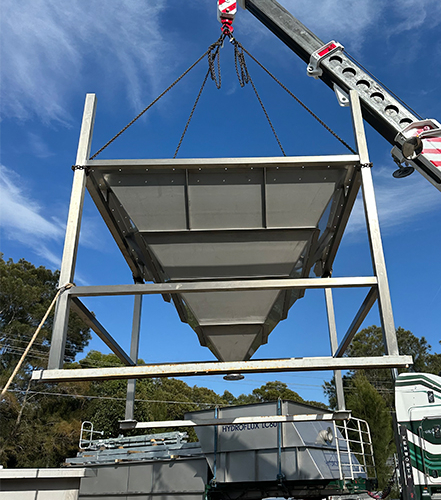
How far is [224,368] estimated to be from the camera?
382 cm

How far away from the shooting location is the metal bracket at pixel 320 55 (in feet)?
28.6

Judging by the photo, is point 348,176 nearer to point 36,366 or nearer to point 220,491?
point 220,491

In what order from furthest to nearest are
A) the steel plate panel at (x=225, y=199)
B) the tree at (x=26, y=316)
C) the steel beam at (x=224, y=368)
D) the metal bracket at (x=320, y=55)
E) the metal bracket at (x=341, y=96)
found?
the tree at (x=26, y=316) → the metal bracket at (x=320, y=55) → the metal bracket at (x=341, y=96) → the steel plate panel at (x=225, y=199) → the steel beam at (x=224, y=368)

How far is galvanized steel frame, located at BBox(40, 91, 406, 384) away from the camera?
12.5ft

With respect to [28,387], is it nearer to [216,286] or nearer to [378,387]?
[378,387]

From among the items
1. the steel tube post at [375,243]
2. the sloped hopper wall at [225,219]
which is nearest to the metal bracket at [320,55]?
the steel tube post at [375,243]

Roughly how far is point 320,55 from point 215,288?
6.79 m

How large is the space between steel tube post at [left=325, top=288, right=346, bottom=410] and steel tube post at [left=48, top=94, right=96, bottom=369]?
13.2 ft

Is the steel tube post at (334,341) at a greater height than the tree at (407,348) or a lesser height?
lesser

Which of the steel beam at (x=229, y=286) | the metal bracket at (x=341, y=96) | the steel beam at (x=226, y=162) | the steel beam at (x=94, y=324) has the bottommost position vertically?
the steel beam at (x=94, y=324)

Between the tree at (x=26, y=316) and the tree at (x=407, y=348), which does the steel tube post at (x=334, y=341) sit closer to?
the tree at (x=26, y=316)

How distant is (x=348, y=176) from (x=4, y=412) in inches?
1087

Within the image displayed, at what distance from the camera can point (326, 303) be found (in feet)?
22.9

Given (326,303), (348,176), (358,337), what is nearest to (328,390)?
(358,337)
